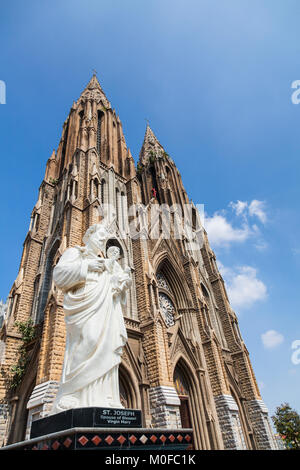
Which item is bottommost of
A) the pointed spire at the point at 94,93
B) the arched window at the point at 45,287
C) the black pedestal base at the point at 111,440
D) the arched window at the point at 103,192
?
the black pedestal base at the point at 111,440

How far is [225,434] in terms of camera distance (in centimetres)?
1445

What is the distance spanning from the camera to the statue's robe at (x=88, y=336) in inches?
128

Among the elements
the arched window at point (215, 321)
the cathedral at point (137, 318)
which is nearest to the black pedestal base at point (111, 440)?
the cathedral at point (137, 318)

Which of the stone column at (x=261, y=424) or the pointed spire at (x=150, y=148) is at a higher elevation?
the pointed spire at (x=150, y=148)

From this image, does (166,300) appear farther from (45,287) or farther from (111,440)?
(111,440)

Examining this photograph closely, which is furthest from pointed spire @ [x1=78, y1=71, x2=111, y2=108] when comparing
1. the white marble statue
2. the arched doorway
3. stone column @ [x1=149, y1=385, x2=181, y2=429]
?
the white marble statue

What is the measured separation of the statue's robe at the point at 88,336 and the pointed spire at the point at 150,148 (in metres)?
31.9

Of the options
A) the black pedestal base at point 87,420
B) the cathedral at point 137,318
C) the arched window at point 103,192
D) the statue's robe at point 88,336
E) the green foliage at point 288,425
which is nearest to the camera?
the black pedestal base at point 87,420

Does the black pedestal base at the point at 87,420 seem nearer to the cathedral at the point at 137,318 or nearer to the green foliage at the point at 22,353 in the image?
the cathedral at the point at 137,318

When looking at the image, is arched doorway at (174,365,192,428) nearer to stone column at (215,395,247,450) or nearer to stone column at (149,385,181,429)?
stone column at (215,395,247,450)

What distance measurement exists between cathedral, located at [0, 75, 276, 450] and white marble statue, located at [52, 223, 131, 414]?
23.2ft

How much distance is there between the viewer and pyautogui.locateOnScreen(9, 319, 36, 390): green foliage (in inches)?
482

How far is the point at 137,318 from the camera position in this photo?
1480 centimetres
